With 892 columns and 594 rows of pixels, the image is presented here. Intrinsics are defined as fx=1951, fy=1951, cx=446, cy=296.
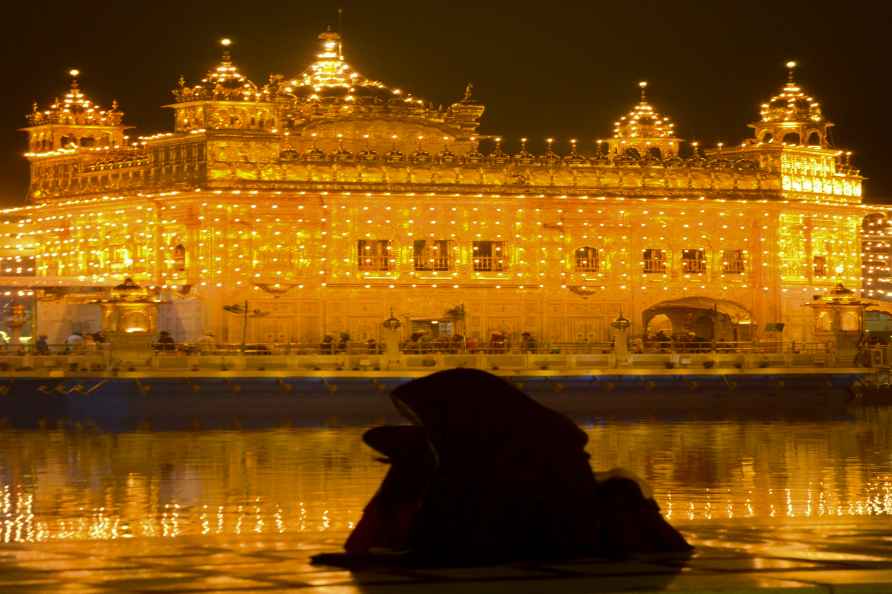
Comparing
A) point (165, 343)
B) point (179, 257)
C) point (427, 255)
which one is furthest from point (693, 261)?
point (165, 343)

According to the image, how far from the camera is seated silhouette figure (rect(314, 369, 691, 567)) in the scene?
40.9 ft

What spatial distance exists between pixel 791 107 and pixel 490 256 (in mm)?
12336

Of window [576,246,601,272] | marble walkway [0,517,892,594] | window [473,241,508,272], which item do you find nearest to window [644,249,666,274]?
window [576,246,601,272]

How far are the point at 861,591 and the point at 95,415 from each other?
35.2 metres

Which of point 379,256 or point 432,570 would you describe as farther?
point 379,256

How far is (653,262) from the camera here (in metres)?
60.0

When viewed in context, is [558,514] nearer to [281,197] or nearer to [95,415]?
[95,415]

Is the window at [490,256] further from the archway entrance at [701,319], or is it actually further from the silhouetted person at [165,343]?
the silhouetted person at [165,343]

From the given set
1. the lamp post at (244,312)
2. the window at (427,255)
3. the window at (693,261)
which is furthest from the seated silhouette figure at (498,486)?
the window at (693,261)

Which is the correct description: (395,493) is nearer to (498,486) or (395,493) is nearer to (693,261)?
(498,486)

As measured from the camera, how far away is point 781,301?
60.7 metres

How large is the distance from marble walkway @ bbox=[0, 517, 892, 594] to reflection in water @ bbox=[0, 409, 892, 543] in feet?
7.54

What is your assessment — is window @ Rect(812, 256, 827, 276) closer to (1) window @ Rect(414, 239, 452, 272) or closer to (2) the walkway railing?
(2) the walkway railing

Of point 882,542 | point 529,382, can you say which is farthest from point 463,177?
point 882,542
